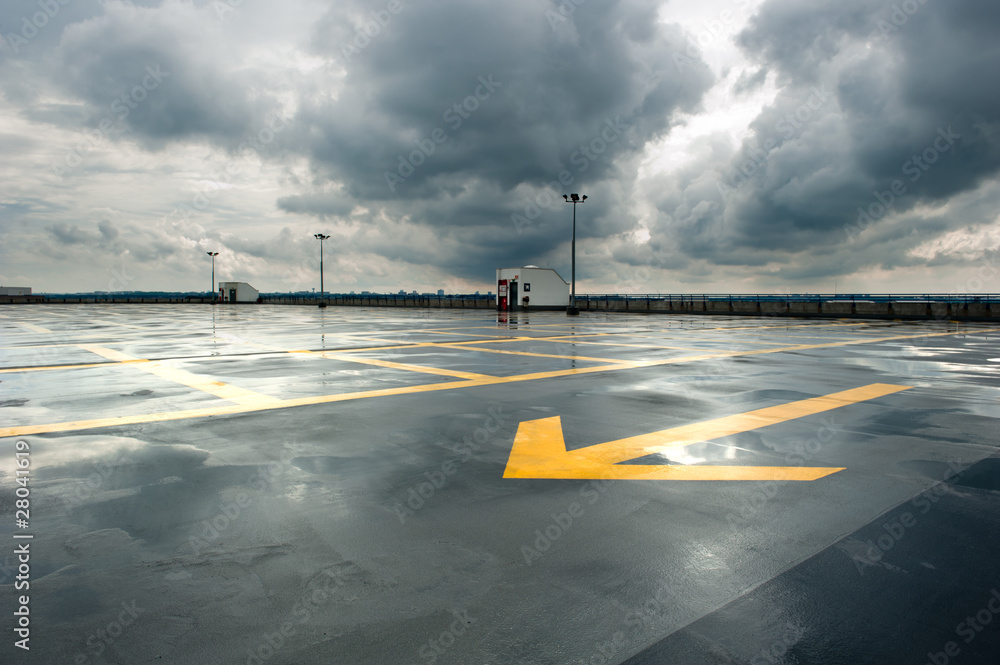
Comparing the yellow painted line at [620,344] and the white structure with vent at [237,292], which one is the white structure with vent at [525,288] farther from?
the white structure with vent at [237,292]

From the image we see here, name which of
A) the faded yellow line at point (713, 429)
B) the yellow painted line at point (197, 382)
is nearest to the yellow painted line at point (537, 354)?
the faded yellow line at point (713, 429)

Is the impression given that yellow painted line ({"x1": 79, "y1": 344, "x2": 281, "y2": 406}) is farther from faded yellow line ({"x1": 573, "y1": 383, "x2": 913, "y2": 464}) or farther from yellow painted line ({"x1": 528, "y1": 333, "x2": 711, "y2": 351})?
yellow painted line ({"x1": 528, "y1": 333, "x2": 711, "y2": 351})

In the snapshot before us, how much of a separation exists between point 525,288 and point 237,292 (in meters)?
59.3

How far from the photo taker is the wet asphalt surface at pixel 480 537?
106 inches

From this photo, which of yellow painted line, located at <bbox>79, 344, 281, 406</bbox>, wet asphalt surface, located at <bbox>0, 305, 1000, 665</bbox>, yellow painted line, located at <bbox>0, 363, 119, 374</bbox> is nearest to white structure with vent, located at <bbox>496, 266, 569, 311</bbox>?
yellow painted line, located at <bbox>79, 344, 281, 406</bbox>

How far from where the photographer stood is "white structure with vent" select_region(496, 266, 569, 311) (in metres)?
51.0

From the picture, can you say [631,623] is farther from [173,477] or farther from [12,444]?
[12,444]

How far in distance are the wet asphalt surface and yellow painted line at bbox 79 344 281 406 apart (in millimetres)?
180

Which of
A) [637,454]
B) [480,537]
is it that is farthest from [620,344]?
[480,537]

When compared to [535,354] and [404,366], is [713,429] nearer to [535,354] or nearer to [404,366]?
[404,366]

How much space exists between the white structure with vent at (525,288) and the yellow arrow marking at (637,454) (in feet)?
143

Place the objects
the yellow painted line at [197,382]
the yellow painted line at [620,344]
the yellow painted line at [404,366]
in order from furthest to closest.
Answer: the yellow painted line at [620,344] → the yellow painted line at [404,366] → the yellow painted line at [197,382]

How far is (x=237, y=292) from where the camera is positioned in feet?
303

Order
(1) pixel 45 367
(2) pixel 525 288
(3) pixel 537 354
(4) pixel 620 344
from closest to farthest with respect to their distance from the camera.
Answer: (1) pixel 45 367
(3) pixel 537 354
(4) pixel 620 344
(2) pixel 525 288
